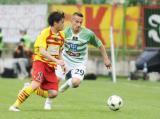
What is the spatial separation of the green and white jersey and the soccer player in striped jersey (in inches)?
60.2

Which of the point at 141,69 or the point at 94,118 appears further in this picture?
the point at 141,69

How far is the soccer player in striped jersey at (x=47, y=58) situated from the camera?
46.6ft

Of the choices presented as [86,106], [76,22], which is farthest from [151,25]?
[76,22]

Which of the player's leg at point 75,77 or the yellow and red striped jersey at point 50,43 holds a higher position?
the yellow and red striped jersey at point 50,43

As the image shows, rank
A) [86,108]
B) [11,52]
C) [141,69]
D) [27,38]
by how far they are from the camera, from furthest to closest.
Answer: [11,52] → [27,38] → [141,69] → [86,108]

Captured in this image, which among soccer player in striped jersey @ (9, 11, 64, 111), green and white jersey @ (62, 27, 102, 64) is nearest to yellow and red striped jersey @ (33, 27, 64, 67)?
soccer player in striped jersey @ (9, 11, 64, 111)

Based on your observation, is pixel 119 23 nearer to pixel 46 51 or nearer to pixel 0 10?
pixel 0 10

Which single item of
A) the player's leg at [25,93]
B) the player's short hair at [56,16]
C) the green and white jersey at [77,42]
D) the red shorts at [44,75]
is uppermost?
the player's short hair at [56,16]

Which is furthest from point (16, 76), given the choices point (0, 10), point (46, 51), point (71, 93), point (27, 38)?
point (46, 51)

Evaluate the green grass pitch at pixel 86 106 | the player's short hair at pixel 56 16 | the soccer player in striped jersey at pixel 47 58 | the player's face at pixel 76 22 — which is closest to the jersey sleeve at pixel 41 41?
the soccer player in striped jersey at pixel 47 58

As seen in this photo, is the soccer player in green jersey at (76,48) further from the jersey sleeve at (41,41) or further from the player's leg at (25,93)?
the player's leg at (25,93)

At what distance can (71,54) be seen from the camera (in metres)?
Result: 16.5

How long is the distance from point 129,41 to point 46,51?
827 inches

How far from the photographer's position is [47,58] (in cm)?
1411
